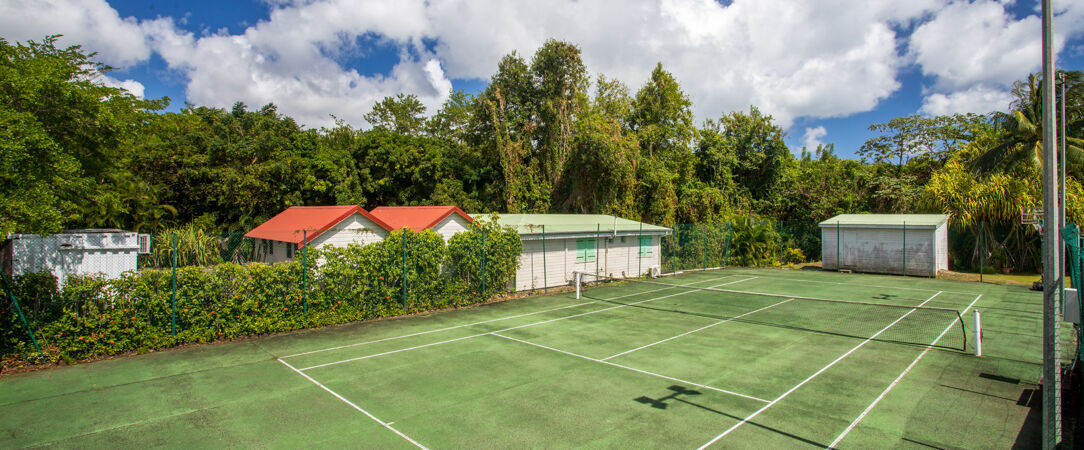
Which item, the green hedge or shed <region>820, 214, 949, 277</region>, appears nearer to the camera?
the green hedge

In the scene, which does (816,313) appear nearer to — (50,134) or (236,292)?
(236,292)

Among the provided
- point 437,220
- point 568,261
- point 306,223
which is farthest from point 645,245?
point 306,223

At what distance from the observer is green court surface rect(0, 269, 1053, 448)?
22.9 feet

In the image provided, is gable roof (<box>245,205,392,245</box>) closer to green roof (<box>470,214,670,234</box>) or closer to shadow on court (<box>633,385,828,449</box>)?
green roof (<box>470,214,670,234</box>)

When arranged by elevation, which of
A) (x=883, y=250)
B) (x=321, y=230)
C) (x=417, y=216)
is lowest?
(x=883, y=250)

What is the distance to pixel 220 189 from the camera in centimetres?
3088

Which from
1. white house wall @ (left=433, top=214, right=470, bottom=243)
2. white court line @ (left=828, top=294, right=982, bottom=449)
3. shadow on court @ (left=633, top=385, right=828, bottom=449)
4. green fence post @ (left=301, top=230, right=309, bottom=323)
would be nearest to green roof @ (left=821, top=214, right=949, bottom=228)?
white court line @ (left=828, top=294, right=982, bottom=449)

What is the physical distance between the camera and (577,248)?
21.9m

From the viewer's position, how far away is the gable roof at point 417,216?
1997 cm

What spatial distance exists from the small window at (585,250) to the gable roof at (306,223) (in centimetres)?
778

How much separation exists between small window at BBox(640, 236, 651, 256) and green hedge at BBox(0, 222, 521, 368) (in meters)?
8.70

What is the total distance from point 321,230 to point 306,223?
4051 mm

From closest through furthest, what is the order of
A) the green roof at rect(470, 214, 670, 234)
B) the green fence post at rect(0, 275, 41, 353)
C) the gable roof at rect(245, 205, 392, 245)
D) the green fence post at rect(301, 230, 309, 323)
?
the green fence post at rect(0, 275, 41, 353) < the green fence post at rect(301, 230, 309, 323) < the gable roof at rect(245, 205, 392, 245) < the green roof at rect(470, 214, 670, 234)

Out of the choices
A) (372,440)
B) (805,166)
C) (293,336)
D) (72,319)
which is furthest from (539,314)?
(805,166)
